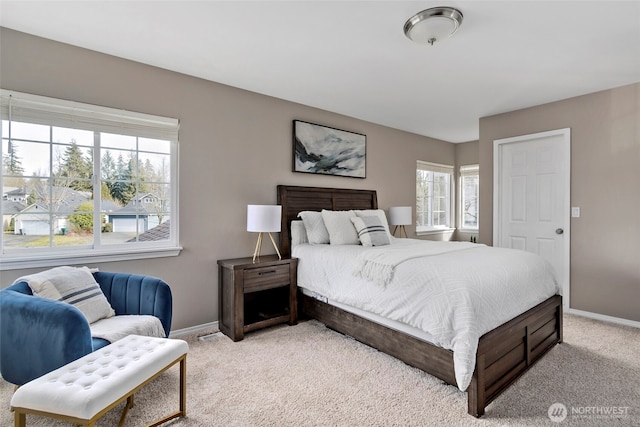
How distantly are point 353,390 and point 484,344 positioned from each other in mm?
875

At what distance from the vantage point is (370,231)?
3320mm

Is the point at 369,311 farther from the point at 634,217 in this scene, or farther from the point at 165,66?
the point at 634,217

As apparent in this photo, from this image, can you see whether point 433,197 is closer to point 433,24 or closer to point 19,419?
point 433,24

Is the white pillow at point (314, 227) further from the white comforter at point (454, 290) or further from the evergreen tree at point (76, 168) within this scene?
the evergreen tree at point (76, 168)

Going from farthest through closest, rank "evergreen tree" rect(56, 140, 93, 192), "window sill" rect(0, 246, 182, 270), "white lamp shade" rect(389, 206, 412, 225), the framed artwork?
1. "white lamp shade" rect(389, 206, 412, 225)
2. the framed artwork
3. "evergreen tree" rect(56, 140, 93, 192)
4. "window sill" rect(0, 246, 182, 270)

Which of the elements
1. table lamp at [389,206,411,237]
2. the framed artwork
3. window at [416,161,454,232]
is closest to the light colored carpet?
the framed artwork

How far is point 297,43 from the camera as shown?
243cm

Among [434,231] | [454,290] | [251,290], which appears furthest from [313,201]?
[434,231]

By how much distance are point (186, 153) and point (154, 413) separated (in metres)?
2.14

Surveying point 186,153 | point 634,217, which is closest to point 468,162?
point 634,217

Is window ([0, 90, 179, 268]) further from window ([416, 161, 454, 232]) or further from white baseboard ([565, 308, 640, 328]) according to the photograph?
white baseboard ([565, 308, 640, 328])

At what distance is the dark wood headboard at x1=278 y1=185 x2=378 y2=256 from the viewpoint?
3602 mm

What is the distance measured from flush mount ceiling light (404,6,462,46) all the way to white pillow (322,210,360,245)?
6.10 ft

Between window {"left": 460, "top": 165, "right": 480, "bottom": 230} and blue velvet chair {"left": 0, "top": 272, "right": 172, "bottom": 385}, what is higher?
window {"left": 460, "top": 165, "right": 480, "bottom": 230}
